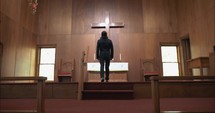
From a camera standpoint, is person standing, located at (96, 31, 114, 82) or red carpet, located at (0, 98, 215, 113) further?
person standing, located at (96, 31, 114, 82)

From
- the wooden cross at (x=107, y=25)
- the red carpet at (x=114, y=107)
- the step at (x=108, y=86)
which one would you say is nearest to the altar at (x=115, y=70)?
the wooden cross at (x=107, y=25)

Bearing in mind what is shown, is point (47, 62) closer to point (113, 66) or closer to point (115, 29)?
point (113, 66)

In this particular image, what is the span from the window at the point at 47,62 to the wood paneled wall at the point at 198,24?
17.5 ft

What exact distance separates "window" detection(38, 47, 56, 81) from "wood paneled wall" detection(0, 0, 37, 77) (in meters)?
0.33

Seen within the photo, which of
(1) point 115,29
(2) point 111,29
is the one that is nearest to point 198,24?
(1) point 115,29

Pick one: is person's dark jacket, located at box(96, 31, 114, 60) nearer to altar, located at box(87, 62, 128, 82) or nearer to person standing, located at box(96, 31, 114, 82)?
person standing, located at box(96, 31, 114, 82)

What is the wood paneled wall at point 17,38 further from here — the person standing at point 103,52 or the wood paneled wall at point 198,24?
the wood paneled wall at point 198,24

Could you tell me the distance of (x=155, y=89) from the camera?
2.03 metres

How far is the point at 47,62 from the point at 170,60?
5082mm

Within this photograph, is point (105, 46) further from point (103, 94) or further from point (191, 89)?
point (191, 89)

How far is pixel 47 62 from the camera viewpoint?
26.5 ft

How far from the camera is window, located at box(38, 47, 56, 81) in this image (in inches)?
314

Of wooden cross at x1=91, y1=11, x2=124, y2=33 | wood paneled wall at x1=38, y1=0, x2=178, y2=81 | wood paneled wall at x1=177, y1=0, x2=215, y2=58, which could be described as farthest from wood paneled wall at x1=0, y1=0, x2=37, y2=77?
wood paneled wall at x1=177, y1=0, x2=215, y2=58

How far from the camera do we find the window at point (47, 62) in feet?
26.2
